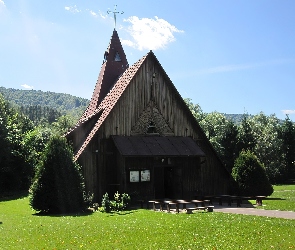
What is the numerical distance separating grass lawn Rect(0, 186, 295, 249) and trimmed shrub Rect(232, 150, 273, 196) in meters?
12.0

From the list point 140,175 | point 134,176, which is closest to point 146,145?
point 140,175

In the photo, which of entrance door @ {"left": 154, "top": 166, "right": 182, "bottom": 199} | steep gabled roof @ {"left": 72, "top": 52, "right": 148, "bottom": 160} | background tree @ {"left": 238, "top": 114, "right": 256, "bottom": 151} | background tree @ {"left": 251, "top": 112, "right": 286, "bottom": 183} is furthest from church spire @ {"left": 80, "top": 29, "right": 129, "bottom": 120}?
background tree @ {"left": 251, "top": 112, "right": 286, "bottom": 183}

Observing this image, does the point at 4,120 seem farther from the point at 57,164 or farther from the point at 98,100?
the point at 57,164

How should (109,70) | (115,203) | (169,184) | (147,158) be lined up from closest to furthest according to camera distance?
(115,203), (147,158), (169,184), (109,70)

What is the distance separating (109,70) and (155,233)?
78.8 feet

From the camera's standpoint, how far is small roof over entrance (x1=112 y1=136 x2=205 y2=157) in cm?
2636

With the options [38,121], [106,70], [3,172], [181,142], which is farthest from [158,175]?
[38,121]

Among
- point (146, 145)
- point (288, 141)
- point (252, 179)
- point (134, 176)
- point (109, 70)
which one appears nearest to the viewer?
point (134, 176)

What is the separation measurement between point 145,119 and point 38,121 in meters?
160

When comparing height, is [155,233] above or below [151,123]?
below

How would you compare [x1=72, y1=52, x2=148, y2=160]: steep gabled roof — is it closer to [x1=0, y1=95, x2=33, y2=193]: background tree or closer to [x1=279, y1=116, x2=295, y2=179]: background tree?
[x1=0, y1=95, x2=33, y2=193]: background tree

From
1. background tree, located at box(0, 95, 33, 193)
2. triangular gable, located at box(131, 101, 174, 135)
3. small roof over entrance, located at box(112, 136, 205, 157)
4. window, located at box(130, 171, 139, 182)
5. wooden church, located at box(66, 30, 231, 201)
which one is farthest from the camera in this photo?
background tree, located at box(0, 95, 33, 193)

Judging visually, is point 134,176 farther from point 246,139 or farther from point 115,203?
point 246,139

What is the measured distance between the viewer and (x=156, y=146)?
91.1ft
